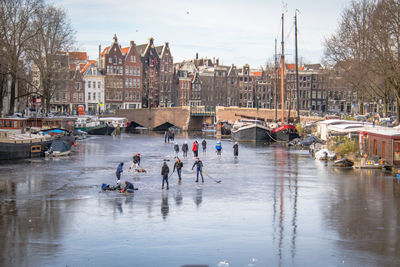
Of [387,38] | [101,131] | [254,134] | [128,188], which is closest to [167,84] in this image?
[101,131]

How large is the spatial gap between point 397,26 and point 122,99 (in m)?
75.8

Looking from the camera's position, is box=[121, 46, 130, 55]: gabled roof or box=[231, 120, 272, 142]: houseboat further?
box=[121, 46, 130, 55]: gabled roof

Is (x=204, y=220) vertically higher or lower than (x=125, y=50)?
lower

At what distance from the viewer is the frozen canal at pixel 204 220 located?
648 inches

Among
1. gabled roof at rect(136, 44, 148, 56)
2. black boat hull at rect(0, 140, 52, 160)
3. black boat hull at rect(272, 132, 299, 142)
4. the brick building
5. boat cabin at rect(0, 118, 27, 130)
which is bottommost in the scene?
black boat hull at rect(0, 140, 52, 160)

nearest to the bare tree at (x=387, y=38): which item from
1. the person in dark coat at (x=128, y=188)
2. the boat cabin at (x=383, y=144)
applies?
the boat cabin at (x=383, y=144)

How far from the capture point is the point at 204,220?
69.8ft

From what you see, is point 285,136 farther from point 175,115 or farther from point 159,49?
point 159,49

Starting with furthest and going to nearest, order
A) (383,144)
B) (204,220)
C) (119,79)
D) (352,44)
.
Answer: (119,79), (352,44), (383,144), (204,220)

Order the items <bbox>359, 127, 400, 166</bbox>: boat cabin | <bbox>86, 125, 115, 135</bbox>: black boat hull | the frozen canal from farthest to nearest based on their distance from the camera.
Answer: <bbox>86, 125, 115, 135</bbox>: black boat hull < <bbox>359, 127, 400, 166</bbox>: boat cabin < the frozen canal

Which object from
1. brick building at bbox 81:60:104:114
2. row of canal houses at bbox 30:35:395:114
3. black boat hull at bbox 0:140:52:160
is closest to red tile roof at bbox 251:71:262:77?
row of canal houses at bbox 30:35:395:114

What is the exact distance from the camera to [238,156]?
48.9 meters

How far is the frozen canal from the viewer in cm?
1647

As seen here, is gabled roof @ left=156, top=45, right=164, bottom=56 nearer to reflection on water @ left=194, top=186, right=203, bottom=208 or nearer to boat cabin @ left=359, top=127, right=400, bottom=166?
boat cabin @ left=359, top=127, right=400, bottom=166
